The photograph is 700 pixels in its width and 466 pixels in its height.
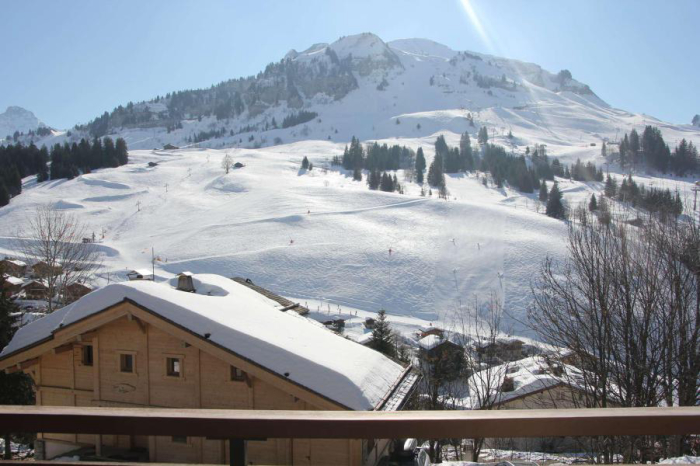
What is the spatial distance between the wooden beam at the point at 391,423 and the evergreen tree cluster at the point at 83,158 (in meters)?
100.0

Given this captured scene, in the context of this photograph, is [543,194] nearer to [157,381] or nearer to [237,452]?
[157,381]

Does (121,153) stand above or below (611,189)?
above

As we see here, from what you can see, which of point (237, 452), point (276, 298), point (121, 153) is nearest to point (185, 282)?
point (276, 298)

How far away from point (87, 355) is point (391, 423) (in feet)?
30.6

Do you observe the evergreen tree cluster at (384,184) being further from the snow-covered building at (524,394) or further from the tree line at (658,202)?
the snow-covered building at (524,394)

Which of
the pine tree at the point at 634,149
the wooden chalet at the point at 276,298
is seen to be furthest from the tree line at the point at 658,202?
the pine tree at the point at 634,149

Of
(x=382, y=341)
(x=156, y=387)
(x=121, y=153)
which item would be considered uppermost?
(x=121, y=153)

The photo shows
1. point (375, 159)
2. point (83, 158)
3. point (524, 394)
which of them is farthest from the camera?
point (375, 159)

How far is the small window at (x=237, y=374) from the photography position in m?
8.34

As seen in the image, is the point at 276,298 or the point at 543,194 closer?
the point at 276,298

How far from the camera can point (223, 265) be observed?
4806 centimetres

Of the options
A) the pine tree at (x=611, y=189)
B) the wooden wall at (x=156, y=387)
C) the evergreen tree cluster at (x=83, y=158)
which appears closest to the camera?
the wooden wall at (x=156, y=387)

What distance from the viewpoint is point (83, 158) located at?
9650 centimetres

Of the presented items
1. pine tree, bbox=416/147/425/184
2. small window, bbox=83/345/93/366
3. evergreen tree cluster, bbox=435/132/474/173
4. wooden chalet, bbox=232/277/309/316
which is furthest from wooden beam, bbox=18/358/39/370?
evergreen tree cluster, bbox=435/132/474/173
